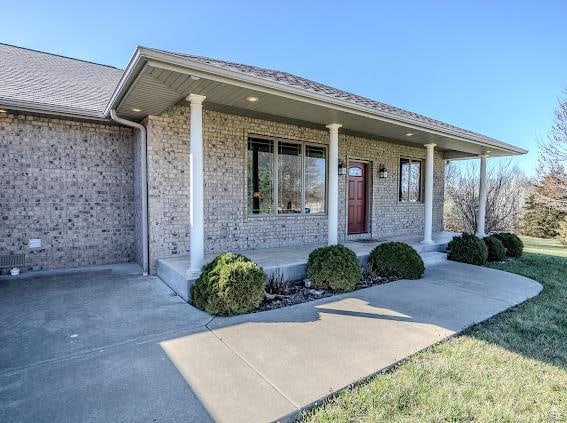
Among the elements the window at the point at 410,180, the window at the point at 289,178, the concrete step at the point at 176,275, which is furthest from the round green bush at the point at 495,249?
the concrete step at the point at 176,275

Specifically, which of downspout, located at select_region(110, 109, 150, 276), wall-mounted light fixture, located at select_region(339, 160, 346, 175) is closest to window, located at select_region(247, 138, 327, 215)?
wall-mounted light fixture, located at select_region(339, 160, 346, 175)

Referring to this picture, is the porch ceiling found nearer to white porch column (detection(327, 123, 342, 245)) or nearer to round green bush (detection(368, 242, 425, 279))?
white porch column (detection(327, 123, 342, 245))

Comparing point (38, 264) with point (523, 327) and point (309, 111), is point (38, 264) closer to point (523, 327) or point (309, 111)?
point (309, 111)

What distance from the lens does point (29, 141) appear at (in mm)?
6027

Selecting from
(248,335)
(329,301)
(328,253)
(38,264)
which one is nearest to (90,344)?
(248,335)

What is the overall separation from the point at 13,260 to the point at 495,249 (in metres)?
10.8

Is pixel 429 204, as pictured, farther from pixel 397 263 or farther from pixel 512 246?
pixel 397 263

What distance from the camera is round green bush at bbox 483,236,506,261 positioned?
8.29 meters

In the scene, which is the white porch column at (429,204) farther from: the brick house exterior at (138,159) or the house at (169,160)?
the brick house exterior at (138,159)

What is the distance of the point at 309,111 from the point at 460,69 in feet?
46.4

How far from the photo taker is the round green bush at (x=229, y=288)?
13.4ft

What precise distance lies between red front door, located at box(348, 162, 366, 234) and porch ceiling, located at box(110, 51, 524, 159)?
171 centimetres

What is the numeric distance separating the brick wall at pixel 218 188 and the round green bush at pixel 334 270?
214 centimetres

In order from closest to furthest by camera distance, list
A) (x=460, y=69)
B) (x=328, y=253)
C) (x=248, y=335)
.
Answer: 1. (x=248, y=335)
2. (x=328, y=253)
3. (x=460, y=69)
